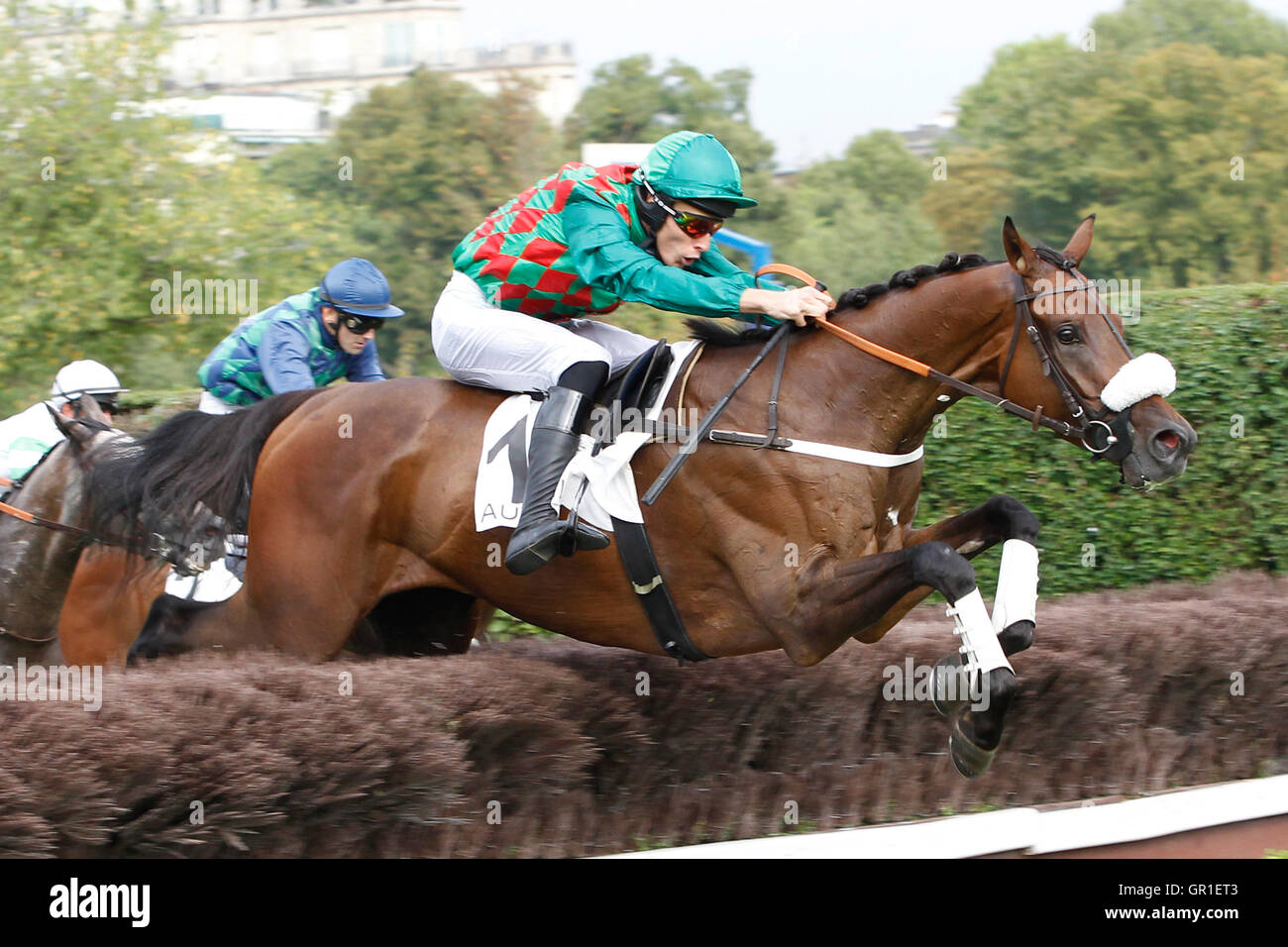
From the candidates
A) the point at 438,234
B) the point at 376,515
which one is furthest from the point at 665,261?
the point at 438,234

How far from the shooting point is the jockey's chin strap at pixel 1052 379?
4012mm

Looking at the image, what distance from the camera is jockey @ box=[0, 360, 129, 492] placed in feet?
19.8

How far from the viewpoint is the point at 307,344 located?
5.74m

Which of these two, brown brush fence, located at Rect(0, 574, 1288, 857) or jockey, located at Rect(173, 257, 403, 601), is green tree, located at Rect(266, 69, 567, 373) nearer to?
jockey, located at Rect(173, 257, 403, 601)

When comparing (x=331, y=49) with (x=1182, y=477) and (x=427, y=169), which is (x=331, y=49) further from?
(x=1182, y=477)

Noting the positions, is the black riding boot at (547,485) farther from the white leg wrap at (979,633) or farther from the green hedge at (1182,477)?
the green hedge at (1182,477)

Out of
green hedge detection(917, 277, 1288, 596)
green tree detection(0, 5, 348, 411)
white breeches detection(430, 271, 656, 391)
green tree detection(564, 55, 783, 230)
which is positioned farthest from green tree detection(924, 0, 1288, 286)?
white breeches detection(430, 271, 656, 391)

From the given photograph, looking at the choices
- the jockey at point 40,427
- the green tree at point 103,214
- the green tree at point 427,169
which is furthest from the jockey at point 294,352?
the green tree at point 427,169

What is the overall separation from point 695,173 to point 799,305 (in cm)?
56

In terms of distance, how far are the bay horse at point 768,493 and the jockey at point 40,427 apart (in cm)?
117

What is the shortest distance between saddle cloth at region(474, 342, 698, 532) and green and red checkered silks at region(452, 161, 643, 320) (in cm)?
35

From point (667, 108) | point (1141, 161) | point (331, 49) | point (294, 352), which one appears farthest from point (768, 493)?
point (331, 49)

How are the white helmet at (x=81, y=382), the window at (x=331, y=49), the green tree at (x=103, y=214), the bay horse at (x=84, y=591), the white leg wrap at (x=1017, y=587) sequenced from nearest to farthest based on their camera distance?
the white leg wrap at (x=1017, y=587) < the bay horse at (x=84, y=591) < the white helmet at (x=81, y=382) < the green tree at (x=103, y=214) < the window at (x=331, y=49)

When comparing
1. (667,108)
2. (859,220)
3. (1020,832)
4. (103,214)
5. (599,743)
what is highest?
(667,108)
